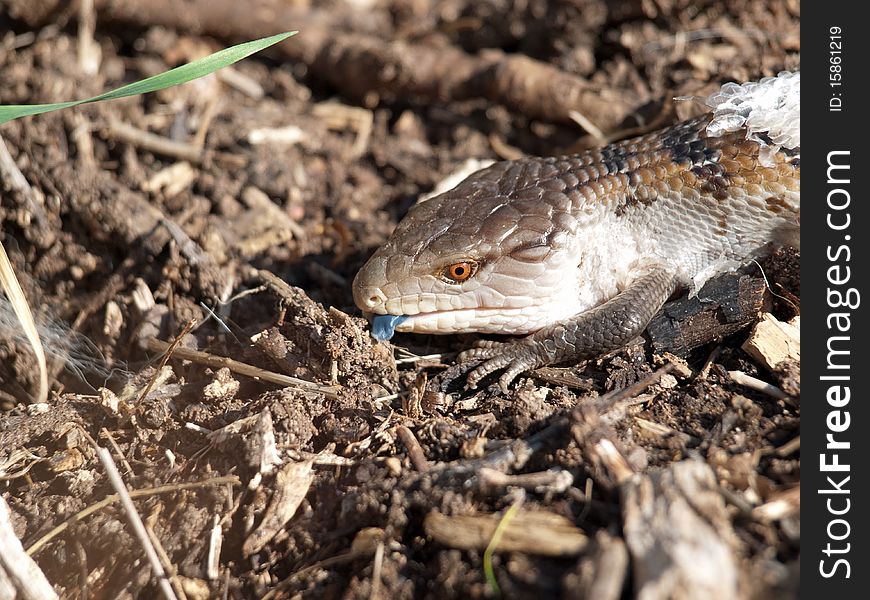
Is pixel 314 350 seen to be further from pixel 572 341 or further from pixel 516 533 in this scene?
pixel 516 533

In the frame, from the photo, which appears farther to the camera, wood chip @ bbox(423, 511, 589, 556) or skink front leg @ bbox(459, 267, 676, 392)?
skink front leg @ bbox(459, 267, 676, 392)

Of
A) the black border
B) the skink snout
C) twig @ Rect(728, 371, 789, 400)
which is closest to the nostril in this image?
the skink snout

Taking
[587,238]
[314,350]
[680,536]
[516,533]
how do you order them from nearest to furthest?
[680,536], [516,533], [314,350], [587,238]

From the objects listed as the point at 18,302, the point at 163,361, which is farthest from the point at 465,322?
the point at 18,302

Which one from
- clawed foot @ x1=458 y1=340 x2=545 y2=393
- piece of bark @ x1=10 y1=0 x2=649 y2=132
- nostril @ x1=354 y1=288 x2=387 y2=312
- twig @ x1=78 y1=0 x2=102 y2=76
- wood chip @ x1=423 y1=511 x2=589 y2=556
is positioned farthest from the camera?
twig @ x1=78 y1=0 x2=102 y2=76

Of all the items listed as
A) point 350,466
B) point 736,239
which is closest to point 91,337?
point 350,466

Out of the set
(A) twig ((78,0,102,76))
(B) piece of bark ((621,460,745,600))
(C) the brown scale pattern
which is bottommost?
(B) piece of bark ((621,460,745,600))

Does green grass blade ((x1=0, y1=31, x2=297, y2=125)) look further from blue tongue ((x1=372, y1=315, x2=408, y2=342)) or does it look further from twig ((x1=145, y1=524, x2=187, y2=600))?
twig ((x1=145, y1=524, x2=187, y2=600))
